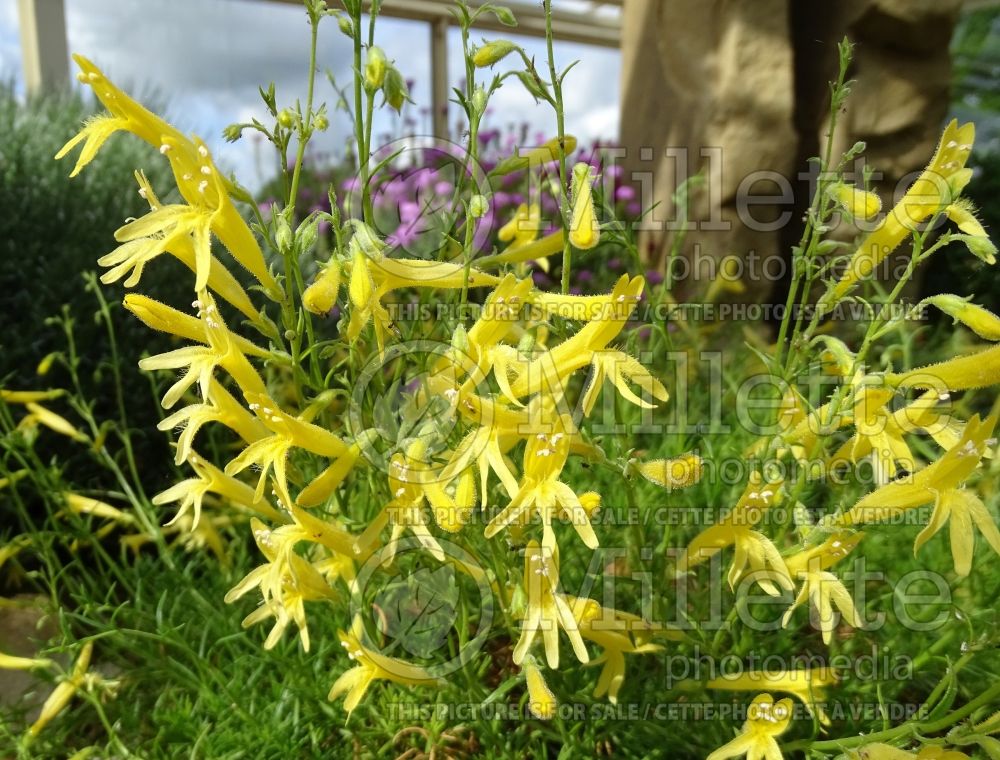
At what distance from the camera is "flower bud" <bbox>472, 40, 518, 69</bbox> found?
1104 mm

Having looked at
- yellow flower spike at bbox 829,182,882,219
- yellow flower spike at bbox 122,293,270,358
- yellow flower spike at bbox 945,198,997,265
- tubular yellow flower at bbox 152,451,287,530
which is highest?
yellow flower spike at bbox 829,182,882,219

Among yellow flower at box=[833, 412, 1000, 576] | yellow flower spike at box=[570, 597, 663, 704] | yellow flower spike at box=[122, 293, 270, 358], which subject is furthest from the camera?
yellow flower spike at box=[570, 597, 663, 704]

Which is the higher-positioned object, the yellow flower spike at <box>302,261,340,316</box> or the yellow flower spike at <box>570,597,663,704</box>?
the yellow flower spike at <box>302,261,340,316</box>

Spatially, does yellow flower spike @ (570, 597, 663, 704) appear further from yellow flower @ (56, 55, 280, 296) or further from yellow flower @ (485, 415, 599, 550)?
yellow flower @ (56, 55, 280, 296)

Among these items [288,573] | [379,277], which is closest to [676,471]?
[379,277]

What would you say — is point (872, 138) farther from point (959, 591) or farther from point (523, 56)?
point (523, 56)

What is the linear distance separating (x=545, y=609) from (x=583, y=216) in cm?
55

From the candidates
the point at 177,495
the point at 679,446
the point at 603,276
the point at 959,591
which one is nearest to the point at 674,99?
the point at 603,276

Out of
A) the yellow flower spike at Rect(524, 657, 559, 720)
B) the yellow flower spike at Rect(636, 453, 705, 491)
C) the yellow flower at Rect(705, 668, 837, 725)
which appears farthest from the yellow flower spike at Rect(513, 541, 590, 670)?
the yellow flower at Rect(705, 668, 837, 725)

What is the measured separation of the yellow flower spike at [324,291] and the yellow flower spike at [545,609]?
434mm

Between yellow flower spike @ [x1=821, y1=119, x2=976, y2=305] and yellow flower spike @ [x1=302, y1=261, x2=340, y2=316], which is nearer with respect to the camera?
yellow flower spike @ [x1=302, y1=261, x2=340, y2=316]

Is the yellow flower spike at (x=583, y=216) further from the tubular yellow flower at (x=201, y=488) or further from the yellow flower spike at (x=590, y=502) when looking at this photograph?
the tubular yellow flower at (x=201, y=488)

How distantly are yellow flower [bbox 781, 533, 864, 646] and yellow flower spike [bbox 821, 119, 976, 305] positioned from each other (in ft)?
1.19

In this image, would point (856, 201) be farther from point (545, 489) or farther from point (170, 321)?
point (170, 321)
